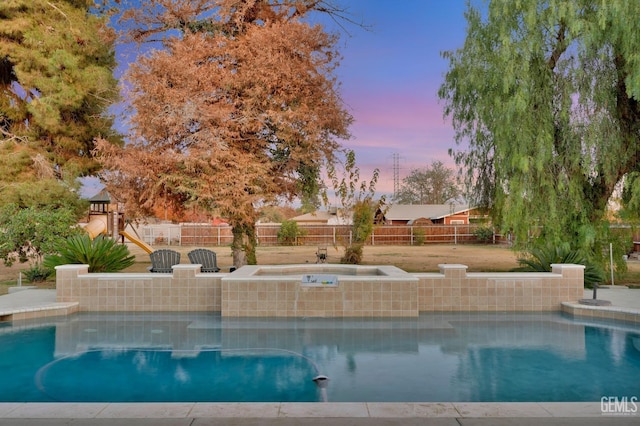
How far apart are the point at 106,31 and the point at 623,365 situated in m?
17.2

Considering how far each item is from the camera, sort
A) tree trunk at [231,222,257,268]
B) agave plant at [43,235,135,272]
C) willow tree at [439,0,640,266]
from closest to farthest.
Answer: agave plant at [43,235,135,272] → willow tree at [439,0,640,266] → tree trunk at [231,222,257,268]

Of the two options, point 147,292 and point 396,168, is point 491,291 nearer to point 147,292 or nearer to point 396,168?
point 147,292

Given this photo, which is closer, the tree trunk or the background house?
the tree trunk

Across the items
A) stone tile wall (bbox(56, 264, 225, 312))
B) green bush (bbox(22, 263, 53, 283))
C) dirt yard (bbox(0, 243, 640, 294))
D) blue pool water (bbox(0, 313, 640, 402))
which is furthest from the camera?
dirt yard (bbox(0, 243, 640, 294))

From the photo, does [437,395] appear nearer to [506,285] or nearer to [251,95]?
[506,285]

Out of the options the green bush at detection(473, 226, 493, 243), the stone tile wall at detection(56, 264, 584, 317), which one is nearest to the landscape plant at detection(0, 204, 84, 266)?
the stone tile wall at detection(56, 264, 584, 317)

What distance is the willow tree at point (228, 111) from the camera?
1385 centimetres

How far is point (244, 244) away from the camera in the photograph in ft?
51.8

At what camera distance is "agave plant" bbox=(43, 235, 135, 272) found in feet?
35.3

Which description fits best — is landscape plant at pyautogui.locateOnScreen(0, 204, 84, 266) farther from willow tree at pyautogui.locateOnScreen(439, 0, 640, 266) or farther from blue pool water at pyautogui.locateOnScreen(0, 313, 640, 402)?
willow tree at pyautogui.locateOnScreen(439, 0, 640, 266)

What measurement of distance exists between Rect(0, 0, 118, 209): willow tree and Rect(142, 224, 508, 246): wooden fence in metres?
19.2

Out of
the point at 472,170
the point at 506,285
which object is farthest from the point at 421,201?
the point at 506,285

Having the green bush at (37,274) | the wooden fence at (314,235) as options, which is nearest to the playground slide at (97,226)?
the green bush at (37,274)

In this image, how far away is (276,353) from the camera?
20.5 ft
